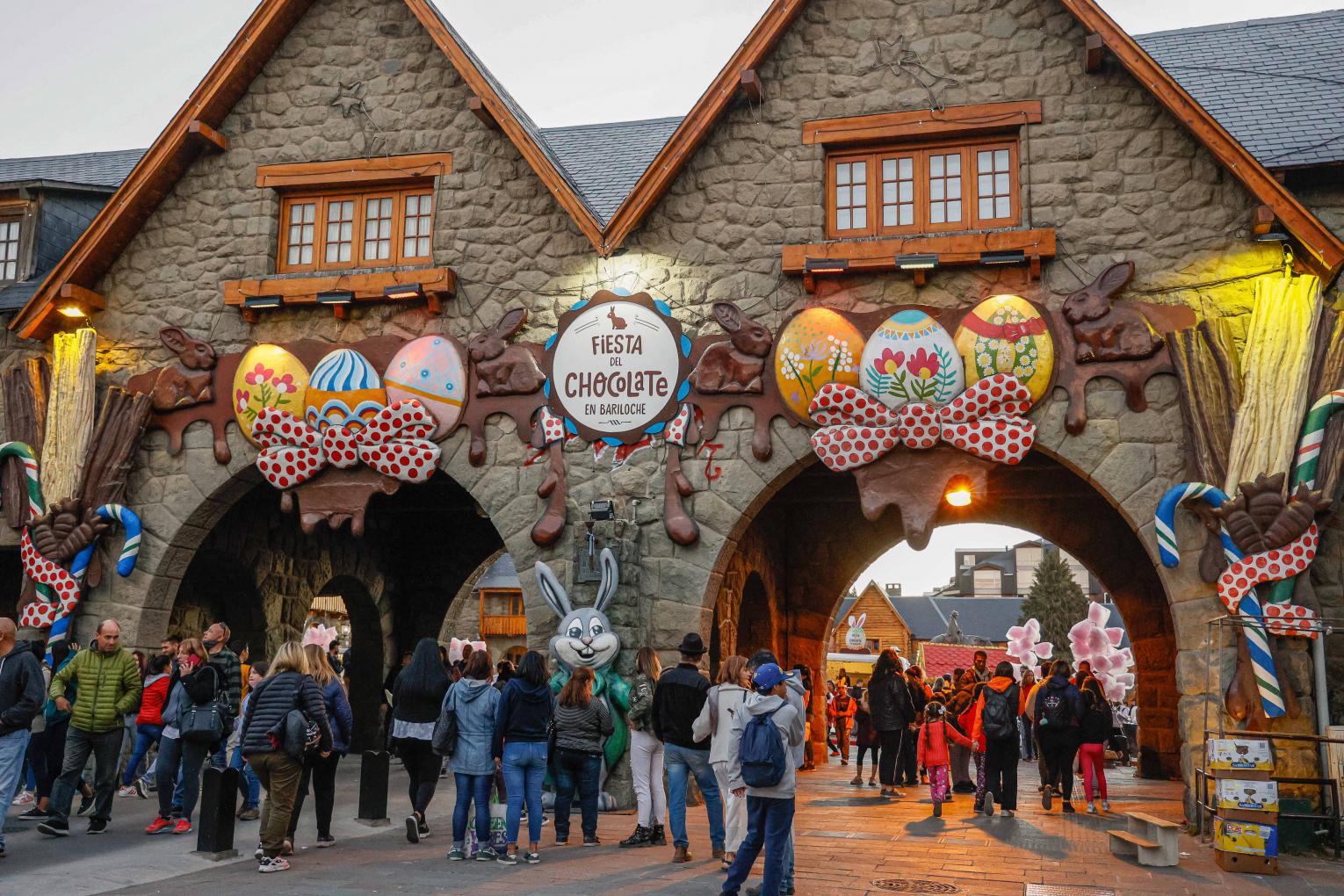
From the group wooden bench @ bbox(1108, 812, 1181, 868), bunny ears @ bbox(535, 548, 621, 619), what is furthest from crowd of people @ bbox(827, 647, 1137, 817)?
bunny ears @ bbox(535, 548, 621, 619)

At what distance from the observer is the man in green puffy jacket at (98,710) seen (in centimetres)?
938

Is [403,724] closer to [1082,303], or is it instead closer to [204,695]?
[204,695]

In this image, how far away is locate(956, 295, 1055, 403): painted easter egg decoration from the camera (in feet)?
35.2

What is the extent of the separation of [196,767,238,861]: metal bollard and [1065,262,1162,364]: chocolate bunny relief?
776 cm

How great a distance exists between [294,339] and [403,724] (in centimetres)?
512

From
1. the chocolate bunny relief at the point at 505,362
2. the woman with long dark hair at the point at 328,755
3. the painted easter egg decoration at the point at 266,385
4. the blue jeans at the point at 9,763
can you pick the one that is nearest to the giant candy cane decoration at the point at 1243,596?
the chocolate bunny relief at the point at 505,362

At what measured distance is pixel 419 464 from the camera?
12.1 metres

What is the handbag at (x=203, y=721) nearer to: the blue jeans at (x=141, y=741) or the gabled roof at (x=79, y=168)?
the blue jeans at (x=141, y=741)

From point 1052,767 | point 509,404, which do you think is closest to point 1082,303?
point 1052,767

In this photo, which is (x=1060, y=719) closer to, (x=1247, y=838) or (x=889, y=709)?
(x=889, y=709)

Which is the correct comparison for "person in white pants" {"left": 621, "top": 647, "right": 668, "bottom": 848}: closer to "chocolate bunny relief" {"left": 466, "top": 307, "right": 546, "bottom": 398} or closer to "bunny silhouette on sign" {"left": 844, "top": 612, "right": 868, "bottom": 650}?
"chocolate bunny relief" {"left": 466, "top": 307, "right": 546, "bottom": 398}

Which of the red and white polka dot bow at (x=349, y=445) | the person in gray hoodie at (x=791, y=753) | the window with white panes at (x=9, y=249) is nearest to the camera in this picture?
the person in gray hoodie at (x=791, y=753)

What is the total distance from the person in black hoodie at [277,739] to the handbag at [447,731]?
84cm

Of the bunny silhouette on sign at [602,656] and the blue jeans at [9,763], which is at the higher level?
the bunny silhouette on sign at [602,656]
